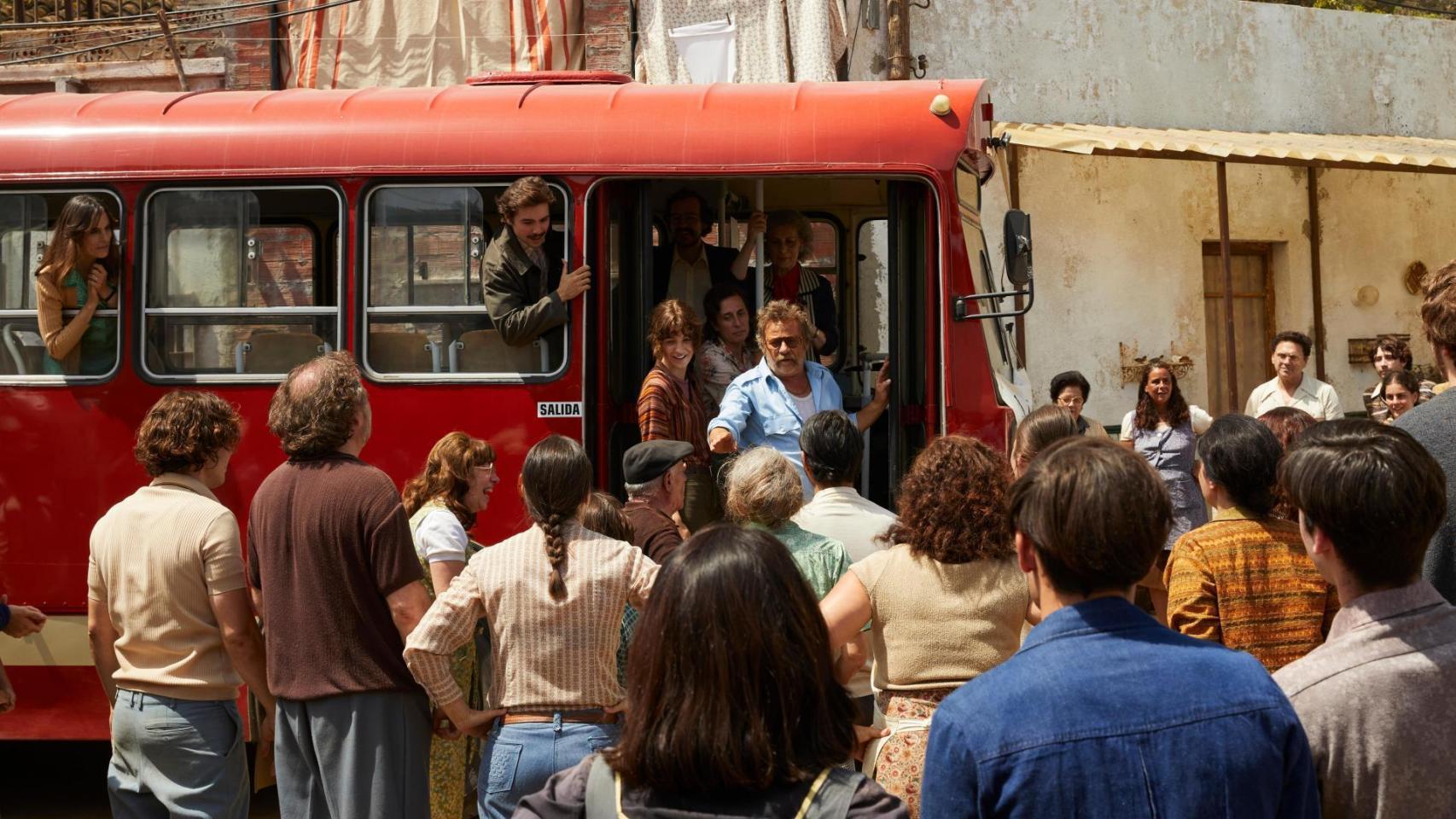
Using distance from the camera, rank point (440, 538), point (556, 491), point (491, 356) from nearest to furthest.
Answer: point (556, 491) → point (440, 538) → point (491, 356)

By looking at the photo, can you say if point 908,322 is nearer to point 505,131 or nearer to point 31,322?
point 505,131

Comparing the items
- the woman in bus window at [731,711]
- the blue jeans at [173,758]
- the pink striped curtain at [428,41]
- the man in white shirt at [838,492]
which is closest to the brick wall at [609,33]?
the pink striped curtain at [428,41]

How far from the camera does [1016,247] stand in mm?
6336

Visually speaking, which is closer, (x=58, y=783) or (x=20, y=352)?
(x=20, y=352)

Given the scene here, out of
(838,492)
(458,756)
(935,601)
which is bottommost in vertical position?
(458,756)

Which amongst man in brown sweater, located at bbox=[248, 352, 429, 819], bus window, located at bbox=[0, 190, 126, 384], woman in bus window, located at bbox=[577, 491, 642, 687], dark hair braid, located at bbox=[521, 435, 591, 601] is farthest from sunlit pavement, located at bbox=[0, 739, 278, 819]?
dark hair braid, located at bbox=[521, 435, 591, 601]

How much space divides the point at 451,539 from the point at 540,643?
1036mm

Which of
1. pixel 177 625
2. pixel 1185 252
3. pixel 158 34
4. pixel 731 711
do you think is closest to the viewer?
pixel 731 711

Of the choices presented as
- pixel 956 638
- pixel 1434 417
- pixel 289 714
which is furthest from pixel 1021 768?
pixel 289 714

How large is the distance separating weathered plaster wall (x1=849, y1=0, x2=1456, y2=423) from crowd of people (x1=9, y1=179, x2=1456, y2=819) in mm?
8052

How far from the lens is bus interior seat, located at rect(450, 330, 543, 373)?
248 inches

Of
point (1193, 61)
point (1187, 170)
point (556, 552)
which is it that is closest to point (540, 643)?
point (556, 552)

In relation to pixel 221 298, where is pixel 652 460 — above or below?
below

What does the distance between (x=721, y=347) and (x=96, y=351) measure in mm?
2771
